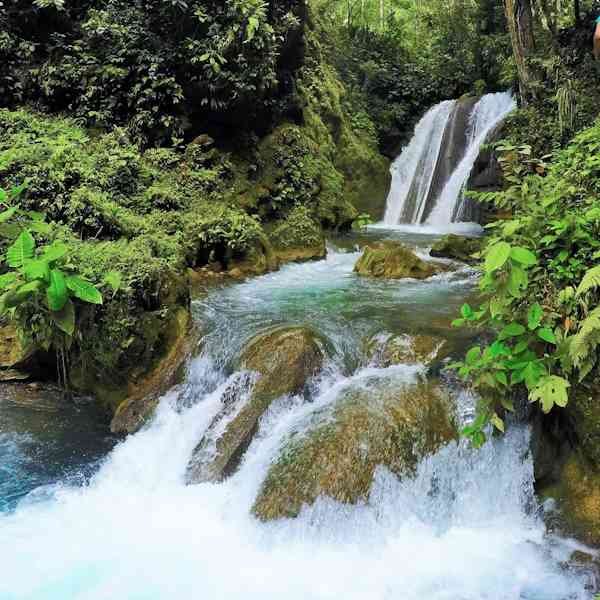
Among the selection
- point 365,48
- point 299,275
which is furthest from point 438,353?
point 365,48

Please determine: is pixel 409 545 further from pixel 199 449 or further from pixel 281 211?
pixel 281 211

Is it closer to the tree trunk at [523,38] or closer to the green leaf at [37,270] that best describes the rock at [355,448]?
the green leaf at [37,270]

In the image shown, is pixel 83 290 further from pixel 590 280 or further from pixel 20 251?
pixel 590 280

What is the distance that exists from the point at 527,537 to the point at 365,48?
59.6 feet

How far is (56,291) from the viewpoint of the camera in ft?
17.5

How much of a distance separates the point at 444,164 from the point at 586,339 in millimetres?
11734

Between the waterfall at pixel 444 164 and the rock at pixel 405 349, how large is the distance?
8.42 m

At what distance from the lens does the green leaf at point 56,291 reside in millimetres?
5309

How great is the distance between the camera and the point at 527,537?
440 centimetres

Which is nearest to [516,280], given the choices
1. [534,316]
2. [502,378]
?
[534,316]

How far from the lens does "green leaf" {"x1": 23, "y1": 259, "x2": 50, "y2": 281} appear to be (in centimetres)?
521

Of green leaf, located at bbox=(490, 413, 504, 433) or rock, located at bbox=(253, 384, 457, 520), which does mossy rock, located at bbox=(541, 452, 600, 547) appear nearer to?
green leaf, located at bbox=(490, 413, 504, 433)

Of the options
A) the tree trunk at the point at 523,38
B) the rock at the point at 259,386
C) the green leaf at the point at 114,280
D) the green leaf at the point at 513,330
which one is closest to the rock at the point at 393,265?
the rock at the point at 259,386

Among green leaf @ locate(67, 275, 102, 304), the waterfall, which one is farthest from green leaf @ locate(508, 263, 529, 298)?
the waterfall
